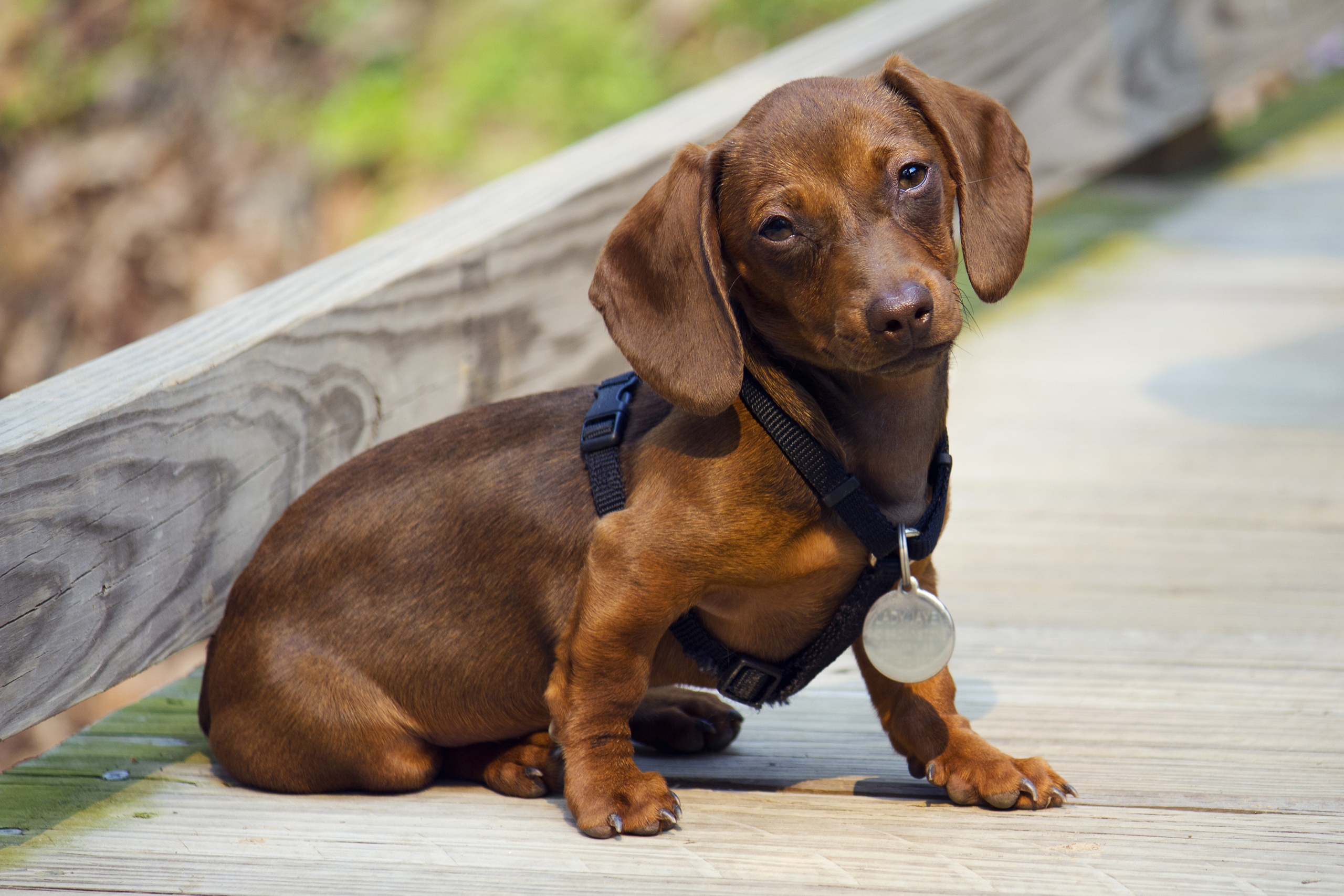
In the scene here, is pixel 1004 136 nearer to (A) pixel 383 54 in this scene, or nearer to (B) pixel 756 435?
(B) pixel 756 435

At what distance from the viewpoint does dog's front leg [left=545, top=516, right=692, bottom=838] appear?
200 cm

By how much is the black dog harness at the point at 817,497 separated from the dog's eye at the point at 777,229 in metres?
0.20

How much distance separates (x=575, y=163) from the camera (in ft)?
11.4

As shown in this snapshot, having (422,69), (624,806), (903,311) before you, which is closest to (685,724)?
(624,806)

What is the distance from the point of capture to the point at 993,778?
2.06 meters

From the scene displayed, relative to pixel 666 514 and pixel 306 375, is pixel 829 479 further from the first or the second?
pixel 306 375

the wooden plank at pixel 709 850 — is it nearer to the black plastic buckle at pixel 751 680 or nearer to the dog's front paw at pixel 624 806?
the dog's front paw at pixel 624 806

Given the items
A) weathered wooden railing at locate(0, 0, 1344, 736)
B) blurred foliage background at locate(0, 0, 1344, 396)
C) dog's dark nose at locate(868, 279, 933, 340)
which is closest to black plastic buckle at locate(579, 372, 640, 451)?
dog's dark nose at locate(868, 279, 933, 340)

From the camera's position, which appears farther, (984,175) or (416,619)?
(416,619)

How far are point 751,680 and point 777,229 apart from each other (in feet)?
2.25

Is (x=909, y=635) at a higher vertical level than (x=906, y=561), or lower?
lower

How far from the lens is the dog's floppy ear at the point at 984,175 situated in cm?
204

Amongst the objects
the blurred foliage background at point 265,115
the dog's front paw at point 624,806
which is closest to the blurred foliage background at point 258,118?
the blurred foliage background at point 265,115

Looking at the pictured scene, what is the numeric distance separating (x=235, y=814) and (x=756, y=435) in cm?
96
